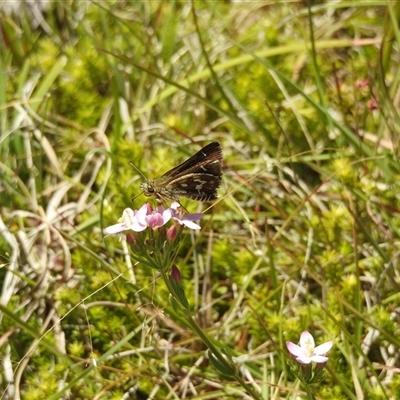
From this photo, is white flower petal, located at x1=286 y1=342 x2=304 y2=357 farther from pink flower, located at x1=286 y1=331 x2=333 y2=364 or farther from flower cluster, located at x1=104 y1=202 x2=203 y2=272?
flower cluster, located at x1=104 y1=202 x2=203 y2=272

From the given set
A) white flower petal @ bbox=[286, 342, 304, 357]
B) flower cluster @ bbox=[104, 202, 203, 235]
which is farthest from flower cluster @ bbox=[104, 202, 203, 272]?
white flower petal @ bbox=[286, 342, 304, 357]

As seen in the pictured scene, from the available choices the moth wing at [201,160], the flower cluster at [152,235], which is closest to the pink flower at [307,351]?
the flower cluster at [152,235]

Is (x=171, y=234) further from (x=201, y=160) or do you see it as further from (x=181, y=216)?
(x=201, y=160)

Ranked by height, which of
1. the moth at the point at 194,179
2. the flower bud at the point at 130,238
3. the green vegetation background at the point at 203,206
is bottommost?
the green vegetation background at the point at 203,206

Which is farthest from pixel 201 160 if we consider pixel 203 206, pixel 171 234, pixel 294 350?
pixel 203 206

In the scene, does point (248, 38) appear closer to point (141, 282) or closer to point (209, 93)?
point (209, 93)

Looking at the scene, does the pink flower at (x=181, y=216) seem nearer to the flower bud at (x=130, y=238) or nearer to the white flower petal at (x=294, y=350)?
the flower bud at (x=130, y=238)
